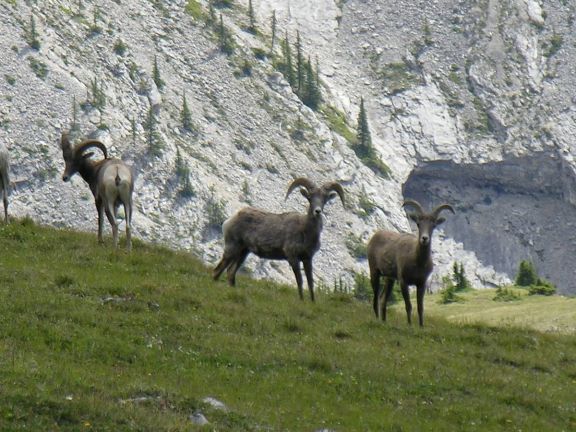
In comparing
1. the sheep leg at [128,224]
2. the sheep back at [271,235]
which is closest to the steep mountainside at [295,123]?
the sheep leg at [128,224]

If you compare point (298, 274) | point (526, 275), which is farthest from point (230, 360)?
point (526, 275)

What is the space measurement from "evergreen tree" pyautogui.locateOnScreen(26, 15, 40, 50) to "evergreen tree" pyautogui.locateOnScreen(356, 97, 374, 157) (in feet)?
172

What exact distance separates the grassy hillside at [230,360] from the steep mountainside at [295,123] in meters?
106

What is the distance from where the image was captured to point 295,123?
17512 centimetres

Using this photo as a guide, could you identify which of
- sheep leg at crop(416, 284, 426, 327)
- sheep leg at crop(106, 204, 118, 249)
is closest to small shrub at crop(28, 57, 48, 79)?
sheep leg at crop(106, 204, 118, 249)

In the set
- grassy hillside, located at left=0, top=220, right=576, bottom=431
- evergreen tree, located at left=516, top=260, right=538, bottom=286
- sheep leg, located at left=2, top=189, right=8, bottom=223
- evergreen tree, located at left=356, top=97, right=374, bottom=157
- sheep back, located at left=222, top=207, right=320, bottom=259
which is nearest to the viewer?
grassy hillside, located at left=0, top=220, right=576, bottom=431

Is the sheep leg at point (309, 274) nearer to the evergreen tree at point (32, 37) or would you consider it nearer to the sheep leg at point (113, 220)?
the sheep leg at point (113, 220)

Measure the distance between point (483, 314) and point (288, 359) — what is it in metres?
22.4

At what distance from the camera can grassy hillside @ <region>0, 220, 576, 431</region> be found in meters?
17.8

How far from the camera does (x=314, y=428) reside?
1848 centimetres

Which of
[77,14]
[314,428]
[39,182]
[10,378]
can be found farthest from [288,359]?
[77,14]

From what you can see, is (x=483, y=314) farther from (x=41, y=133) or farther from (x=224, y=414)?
(x=41, y=133)

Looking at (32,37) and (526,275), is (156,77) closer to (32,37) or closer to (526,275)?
(32,37)

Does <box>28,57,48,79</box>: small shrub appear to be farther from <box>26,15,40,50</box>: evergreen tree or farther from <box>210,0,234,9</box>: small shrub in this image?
<box>210,0,234,9</box>: small shrub
